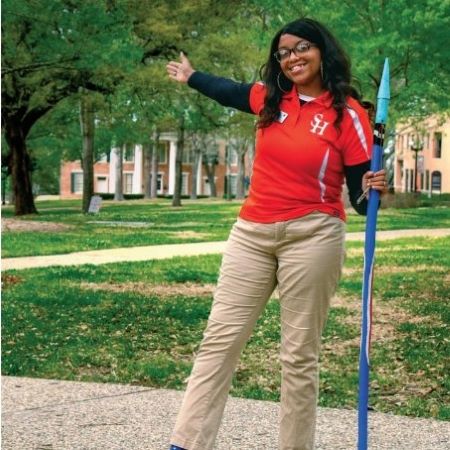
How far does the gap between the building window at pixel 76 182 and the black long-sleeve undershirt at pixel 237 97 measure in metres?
80.7

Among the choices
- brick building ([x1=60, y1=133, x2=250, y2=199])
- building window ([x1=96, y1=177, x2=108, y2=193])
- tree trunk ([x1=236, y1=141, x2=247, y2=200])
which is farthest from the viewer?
building window ([x1=96, y1=177, x2=108, y2=193])

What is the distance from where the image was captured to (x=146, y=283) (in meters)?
11.7

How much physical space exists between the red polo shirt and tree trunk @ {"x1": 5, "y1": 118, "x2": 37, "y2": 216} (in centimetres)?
2659

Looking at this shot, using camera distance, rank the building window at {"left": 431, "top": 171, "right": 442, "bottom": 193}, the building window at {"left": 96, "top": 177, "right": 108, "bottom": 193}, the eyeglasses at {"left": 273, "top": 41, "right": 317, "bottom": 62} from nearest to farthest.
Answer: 1. the eyeglasses at {"left": 273, "top": 41, "right": 317, "bottom": 62}
2. the building window at {"left": 431, "top": 171, "right": 442, "bottom": 193}
3. the building window at {"left": 96, "top": 177, "right": 108, "bottom": 193}

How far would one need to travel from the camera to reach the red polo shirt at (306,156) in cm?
363

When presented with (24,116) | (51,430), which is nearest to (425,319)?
(51,430)

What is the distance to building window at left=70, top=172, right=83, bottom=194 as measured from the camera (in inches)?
3307

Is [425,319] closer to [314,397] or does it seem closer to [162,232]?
[314,397]

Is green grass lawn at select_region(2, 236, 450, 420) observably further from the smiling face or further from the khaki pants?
the smiling face

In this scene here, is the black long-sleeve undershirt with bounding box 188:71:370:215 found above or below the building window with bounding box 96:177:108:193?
above

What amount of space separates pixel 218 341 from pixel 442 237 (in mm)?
15681

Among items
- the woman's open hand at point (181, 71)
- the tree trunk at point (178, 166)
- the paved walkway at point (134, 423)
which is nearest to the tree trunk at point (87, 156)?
the tree trunk at point (178, 166)

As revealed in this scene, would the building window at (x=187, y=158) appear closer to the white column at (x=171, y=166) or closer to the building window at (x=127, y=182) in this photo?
the white column at (x=171, y=166)

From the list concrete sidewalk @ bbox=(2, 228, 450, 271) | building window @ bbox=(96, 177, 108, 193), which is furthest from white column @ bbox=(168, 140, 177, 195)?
concrete sidewalk @ bbox=(2, 228, 450, 271)
